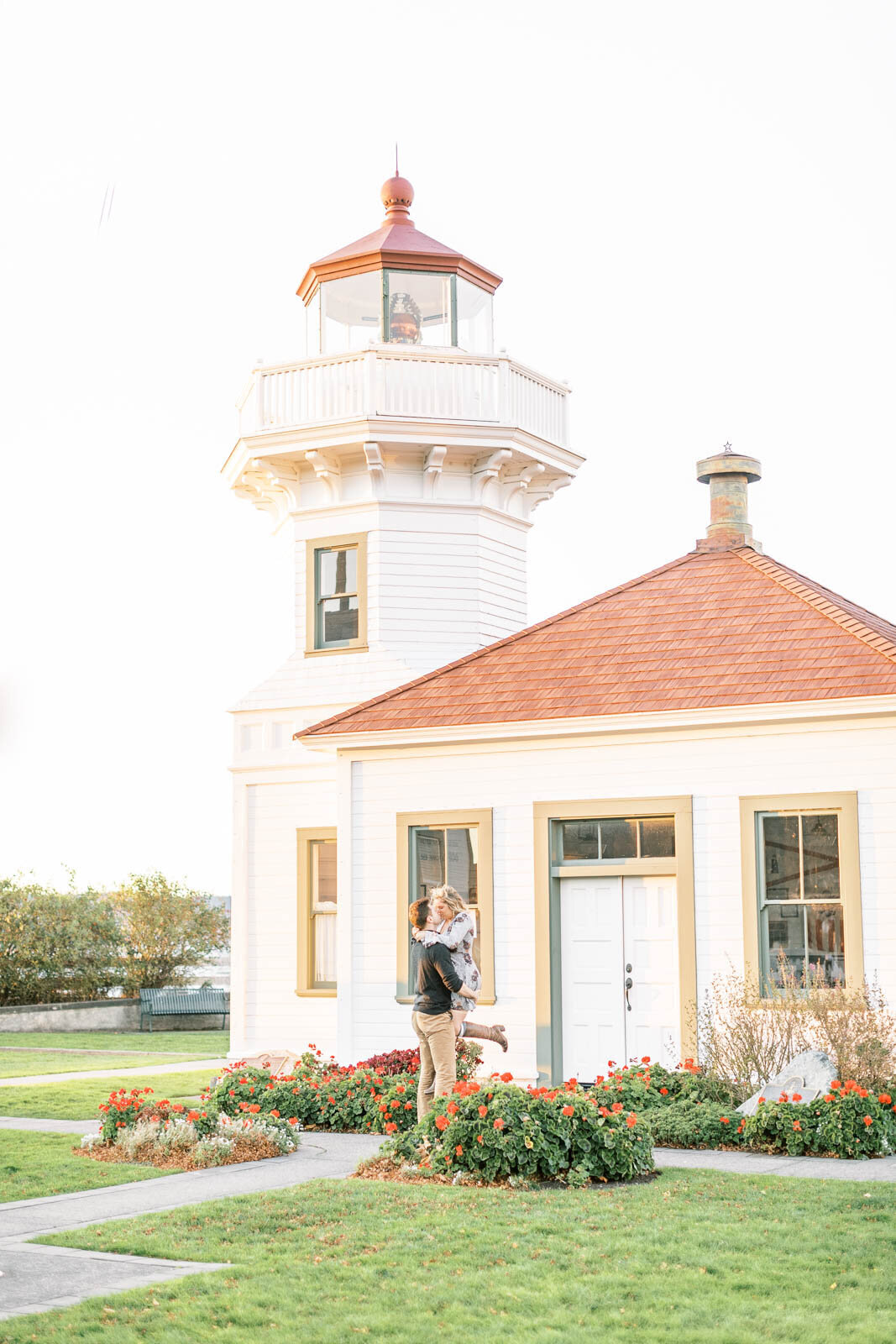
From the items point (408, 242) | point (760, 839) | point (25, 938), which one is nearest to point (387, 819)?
point (760, 839)

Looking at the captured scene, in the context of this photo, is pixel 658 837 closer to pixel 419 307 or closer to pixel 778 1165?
pixel 778 1165

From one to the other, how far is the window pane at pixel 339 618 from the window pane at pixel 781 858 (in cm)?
681

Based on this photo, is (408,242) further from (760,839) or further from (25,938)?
(25,938)

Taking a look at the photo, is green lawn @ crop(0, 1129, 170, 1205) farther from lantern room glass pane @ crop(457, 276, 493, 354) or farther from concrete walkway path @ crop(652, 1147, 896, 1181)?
lantern room glass pane @ crop(457, 276, 493, 354)

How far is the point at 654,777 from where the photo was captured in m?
14.8

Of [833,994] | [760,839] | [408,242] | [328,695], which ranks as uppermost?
[408,242]

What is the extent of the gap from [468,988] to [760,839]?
165 inches

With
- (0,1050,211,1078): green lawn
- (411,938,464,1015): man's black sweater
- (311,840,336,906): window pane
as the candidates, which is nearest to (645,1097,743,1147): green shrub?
(411,938,464,1015): man's black sweater

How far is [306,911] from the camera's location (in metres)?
18.3

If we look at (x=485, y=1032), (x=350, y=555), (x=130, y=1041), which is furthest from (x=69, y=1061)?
(x=485, y=1032)

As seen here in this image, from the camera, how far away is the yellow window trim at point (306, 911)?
18078 millimetres

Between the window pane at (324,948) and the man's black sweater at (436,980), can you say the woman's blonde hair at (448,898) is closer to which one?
the man's black sweater at (436,980)

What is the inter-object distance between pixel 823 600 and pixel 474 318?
25.8 feet

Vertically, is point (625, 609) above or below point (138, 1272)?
above
